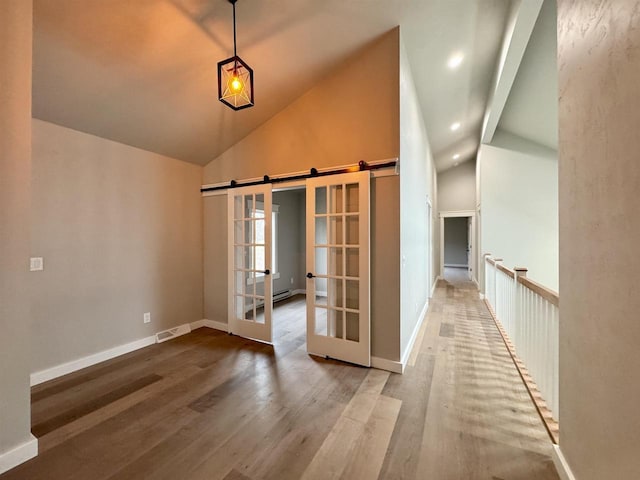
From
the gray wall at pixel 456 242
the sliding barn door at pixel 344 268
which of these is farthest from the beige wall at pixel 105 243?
the gray wall at pixel 456 242

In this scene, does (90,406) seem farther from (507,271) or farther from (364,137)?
(507,271)

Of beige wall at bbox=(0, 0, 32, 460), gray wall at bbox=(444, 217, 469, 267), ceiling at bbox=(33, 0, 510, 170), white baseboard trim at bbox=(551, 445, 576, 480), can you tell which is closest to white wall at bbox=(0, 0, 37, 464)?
beige wall at bbox=(0, 0, 32, 460)

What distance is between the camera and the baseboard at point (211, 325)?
3.84 meters

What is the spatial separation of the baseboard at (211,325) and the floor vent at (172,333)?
11 cm

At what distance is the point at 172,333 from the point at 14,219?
244 cm

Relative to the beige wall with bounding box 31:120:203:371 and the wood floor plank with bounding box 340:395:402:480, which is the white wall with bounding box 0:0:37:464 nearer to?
the beige wall with bounding box 31:120:203:371

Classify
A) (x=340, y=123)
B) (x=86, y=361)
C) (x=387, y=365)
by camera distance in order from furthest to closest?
1. (x=340, y=123)
2. (x=86, y=361)
3. (x=387, y=365)

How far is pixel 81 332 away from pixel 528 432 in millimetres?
3991

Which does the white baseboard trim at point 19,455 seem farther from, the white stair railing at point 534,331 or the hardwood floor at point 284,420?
the white stair railing at point 534,331

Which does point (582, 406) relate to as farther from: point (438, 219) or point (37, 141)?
point (438, 219)

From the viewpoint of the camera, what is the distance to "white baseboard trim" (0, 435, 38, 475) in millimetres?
1526

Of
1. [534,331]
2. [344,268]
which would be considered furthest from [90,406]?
[534,331]

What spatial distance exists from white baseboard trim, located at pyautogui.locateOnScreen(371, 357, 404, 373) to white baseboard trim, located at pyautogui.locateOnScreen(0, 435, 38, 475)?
8.28ft

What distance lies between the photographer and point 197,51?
237 centimetres
